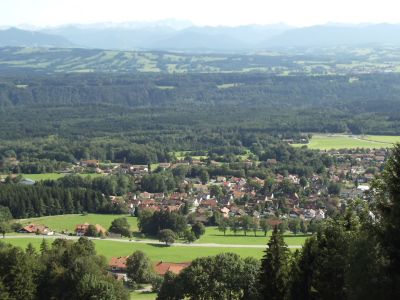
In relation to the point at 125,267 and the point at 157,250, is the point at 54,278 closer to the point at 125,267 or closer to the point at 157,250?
the point at 125,267

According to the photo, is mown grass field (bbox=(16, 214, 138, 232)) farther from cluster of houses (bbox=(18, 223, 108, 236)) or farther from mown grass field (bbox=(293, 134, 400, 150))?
mown grass field (bbox=(293, 134, 400, 150))

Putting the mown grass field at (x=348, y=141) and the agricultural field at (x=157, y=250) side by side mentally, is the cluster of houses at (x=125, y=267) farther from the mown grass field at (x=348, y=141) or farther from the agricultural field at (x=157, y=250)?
the mown grass field at (x=348, y=141)

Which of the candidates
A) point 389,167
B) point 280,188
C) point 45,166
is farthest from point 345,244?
point 45,166

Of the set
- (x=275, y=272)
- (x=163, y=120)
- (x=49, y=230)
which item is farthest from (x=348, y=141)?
(x=275, y=272)

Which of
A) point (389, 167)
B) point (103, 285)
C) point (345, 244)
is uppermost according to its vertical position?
point (389, 167)

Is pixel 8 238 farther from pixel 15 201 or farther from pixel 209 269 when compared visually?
pixel 209 269

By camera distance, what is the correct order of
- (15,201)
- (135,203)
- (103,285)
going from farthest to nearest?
(135,203) → (15,201) → (103,285)

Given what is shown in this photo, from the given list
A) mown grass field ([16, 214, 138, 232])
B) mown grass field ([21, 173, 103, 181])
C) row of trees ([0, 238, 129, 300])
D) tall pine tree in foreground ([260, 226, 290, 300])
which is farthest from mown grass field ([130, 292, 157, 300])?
mown grass field ([21, 173, 103, 181])
